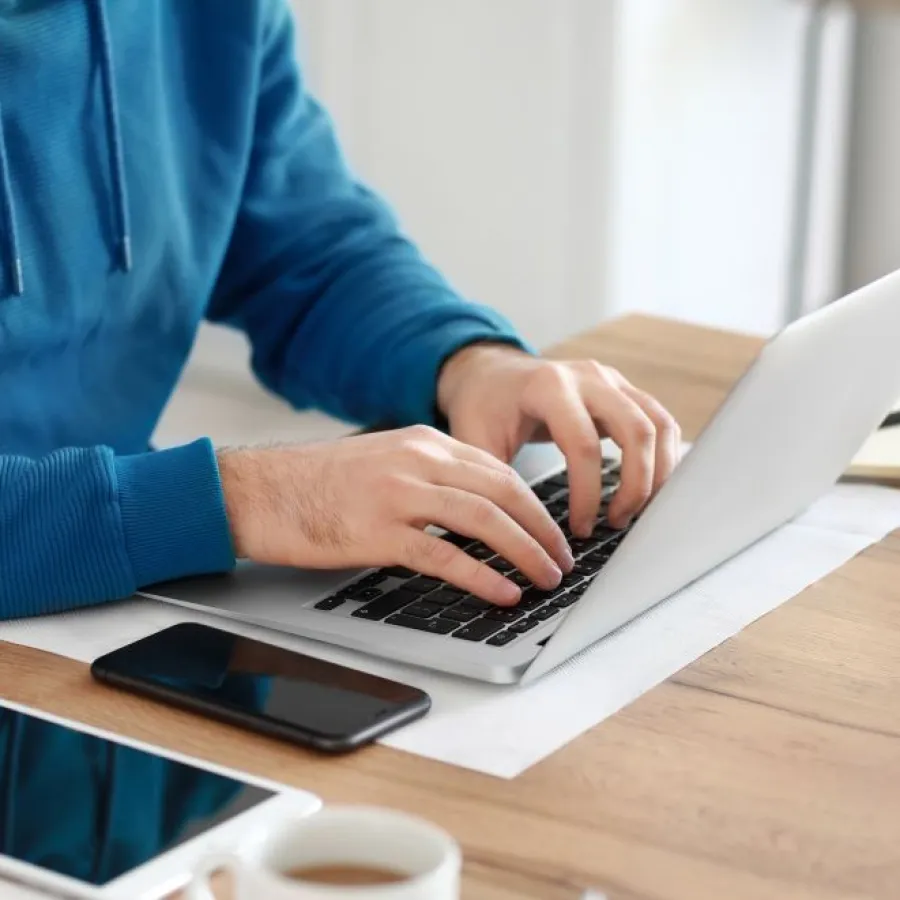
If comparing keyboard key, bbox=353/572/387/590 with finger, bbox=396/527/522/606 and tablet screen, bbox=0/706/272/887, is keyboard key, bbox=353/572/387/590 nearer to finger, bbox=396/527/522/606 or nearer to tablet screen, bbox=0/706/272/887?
finger, bbox=396/527/522/606

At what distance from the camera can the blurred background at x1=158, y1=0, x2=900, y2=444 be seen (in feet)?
9.25

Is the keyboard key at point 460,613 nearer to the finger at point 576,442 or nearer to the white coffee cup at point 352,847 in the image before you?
the finger at point 576,442

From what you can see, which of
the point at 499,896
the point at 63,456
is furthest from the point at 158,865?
the point at 63,456

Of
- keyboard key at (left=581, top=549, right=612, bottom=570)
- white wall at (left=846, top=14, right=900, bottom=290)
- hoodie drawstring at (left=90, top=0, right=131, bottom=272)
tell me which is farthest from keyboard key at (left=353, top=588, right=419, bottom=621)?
white wall at (left=846, top=14, right=900, bottom=290)

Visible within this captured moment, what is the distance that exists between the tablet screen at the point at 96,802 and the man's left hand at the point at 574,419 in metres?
0.38

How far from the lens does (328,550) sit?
954 millimetres

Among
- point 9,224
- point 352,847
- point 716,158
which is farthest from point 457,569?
point 716,158

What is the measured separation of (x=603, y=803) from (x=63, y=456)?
1.37 ft

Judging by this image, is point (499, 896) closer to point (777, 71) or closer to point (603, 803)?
point (603, 803)

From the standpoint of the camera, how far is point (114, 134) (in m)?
1.25

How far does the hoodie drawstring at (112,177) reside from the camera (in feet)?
3.88

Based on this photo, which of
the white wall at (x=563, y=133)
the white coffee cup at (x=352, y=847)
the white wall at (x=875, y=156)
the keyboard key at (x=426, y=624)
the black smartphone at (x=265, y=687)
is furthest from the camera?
the white wall at (x=875, y=156)

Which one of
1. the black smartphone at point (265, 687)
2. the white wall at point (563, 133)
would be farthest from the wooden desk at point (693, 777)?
the white wall at point (563, 133)

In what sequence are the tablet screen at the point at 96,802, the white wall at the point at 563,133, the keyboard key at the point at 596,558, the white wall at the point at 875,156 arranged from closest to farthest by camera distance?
the tablet screen at the point at 96,802
the keyboard key at the point at 596,558
the white wall at the point at 563,133
the white wall at the point at 875,156
